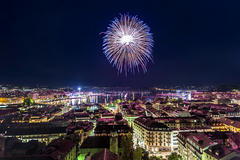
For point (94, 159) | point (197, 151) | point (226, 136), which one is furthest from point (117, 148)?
point (226, 136)

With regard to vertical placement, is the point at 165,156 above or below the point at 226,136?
below

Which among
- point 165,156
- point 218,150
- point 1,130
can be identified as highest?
point 218,150

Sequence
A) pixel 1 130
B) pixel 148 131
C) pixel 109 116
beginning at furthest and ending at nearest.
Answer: pixel 109 116
pixel 1 130
pixel 148 131

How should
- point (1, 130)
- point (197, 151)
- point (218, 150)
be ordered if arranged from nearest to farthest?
point (218, 150) → point (197, 151) → point (1, 130)

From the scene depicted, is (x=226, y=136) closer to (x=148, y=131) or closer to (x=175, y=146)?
(x=175, y=146)

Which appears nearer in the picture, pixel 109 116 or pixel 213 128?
pixel 213 128

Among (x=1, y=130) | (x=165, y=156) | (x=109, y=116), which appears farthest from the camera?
(x=109, y=116)

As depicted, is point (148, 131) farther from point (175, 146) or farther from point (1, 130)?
point (1, 130)

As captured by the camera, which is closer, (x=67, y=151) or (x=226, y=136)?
(x=67, y=151)

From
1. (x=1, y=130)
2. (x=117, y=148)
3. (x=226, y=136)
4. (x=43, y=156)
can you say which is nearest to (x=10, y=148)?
(x=43, y=156)
